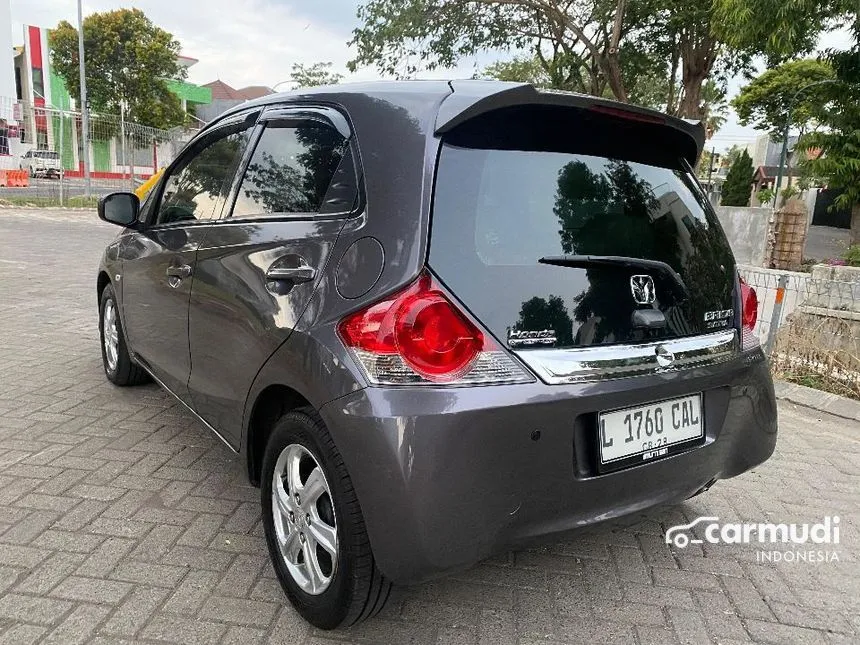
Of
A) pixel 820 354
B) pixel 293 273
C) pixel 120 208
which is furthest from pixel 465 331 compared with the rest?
pixel 820 354

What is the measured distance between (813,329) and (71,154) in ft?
64.3

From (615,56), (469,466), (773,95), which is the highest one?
(773,95)

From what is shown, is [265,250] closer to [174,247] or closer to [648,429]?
[174,247]

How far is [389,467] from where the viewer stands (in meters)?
1.77

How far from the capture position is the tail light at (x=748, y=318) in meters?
2.46

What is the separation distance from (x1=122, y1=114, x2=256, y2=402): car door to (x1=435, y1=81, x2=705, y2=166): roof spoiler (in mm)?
1169

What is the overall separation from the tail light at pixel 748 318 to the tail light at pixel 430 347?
1.11m

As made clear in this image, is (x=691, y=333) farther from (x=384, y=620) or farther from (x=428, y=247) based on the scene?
(x=384, y=620)

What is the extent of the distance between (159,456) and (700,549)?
259cm

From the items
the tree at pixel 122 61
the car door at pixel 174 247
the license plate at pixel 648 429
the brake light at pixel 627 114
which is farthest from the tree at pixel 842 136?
the tree at pixel 122 61

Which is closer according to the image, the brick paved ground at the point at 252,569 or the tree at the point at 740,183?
the brick paved ground at the point at 252,569

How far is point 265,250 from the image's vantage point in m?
2.34

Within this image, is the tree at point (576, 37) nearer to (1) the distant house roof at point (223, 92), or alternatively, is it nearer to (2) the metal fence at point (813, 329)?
(2) the metal fence at point (813, 329)

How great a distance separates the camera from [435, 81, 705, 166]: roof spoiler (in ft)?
6.38
